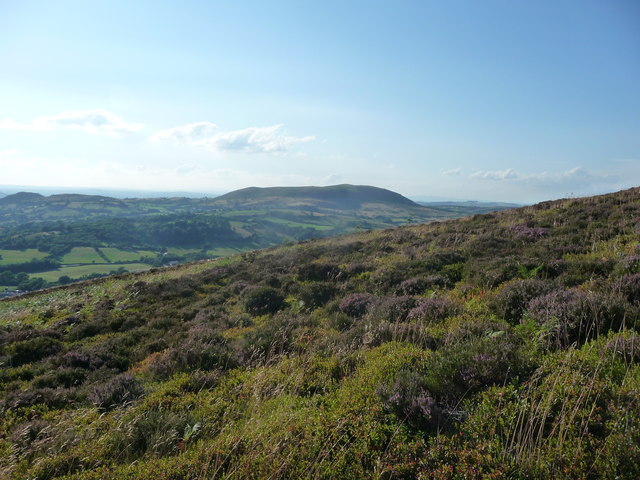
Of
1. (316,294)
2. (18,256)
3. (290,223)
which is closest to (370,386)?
(316,294)

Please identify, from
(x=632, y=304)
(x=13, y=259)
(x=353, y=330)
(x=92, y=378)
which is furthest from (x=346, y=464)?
(x=13, y=259)

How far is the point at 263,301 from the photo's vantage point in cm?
1228

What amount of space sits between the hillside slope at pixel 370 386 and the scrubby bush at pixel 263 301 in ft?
1.62

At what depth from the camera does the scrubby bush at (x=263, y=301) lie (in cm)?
1173

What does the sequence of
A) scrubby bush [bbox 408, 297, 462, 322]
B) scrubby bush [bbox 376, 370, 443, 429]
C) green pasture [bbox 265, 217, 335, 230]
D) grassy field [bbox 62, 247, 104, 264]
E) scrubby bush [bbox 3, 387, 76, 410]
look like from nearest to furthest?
scrubby bush [bbox 376, 370, 443, 429] < scrubby bush [bbox 3, 387, 76, 410] < scrubby bush [bbox 408, 297, 462, 322] < grassy field [bbox 62, 247, 104, 264] < green pasture [bbox 265, 217, 335, 230]

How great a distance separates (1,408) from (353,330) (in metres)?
6.95

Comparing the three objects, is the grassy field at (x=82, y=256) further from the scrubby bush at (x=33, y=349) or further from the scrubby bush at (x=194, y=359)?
the scrubby bush at (x=194, y=359)

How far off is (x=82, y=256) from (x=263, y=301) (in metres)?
127

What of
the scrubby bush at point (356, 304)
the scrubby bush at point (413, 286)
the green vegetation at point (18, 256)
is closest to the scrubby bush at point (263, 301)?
the scrubby bush at point (356, 304)

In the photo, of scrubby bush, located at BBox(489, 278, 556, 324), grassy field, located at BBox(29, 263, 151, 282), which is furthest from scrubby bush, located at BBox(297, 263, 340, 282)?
grassy field, located at BBox(29, 263, 151, 282)

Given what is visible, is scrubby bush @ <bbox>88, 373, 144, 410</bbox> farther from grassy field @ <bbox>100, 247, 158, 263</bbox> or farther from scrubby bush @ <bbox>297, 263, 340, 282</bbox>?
grassy field @ <bbox>100, 247, 158, 263</bbox>

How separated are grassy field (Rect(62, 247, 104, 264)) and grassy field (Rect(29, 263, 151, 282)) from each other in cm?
829

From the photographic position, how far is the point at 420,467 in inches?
124

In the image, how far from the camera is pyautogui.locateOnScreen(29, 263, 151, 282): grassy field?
265ft
